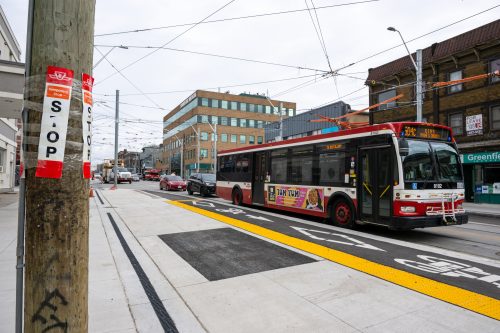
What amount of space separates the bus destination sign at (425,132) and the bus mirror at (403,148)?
0.75 ft

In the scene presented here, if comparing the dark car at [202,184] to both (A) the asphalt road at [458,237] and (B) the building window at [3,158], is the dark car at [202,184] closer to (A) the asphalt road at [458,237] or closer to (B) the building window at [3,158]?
(A) the asphalt road at [458,237]

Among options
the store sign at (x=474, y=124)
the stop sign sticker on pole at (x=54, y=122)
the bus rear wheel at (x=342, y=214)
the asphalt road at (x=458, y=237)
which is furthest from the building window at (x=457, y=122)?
the stop sign sticker on pole at (x=54, y=122)

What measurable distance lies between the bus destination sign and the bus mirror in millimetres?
229

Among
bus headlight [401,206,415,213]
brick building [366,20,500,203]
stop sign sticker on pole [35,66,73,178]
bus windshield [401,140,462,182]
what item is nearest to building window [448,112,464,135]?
brick building [366,20,500,203]

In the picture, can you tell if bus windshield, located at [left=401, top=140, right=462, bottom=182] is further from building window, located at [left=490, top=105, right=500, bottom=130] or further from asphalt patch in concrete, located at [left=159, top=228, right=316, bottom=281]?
building window, located at [left=490, top=105, right=500, bottom=130]

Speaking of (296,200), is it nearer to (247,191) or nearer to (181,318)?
(247,191)

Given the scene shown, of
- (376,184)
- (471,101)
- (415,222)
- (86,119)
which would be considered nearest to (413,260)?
(415,222)

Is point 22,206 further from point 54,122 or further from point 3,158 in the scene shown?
point 3,158

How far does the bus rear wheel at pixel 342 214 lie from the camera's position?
9623 mm

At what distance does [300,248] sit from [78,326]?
5.48m

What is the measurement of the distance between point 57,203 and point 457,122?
26.2 metres

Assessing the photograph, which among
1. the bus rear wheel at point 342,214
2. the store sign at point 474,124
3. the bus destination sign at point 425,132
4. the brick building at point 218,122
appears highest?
the brick building at point 218,122

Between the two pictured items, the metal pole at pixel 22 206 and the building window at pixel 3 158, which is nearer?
the metal pole at pixel 22 206

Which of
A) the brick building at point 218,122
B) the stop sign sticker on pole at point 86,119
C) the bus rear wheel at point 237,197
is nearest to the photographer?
the stop sign sticker on pole at point 86,119
